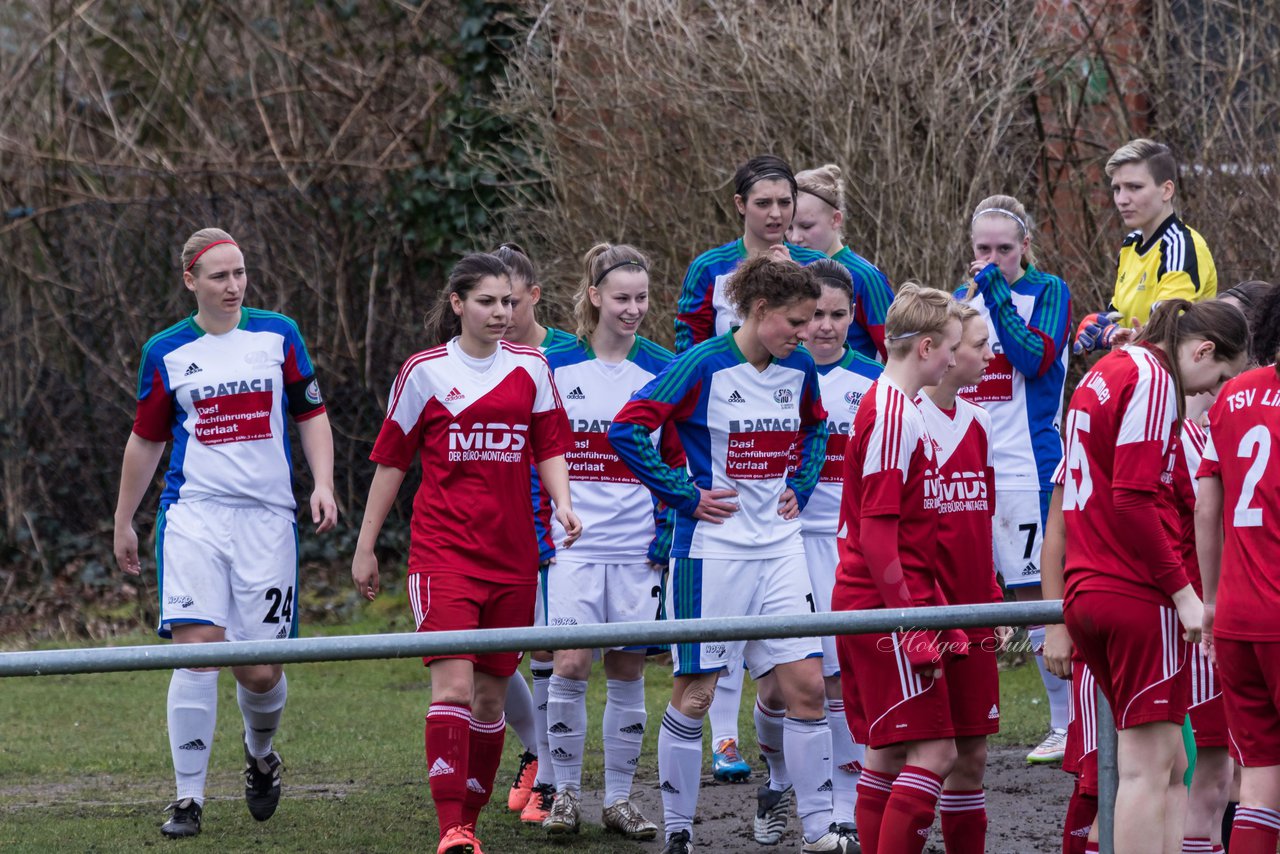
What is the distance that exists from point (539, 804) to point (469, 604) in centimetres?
135

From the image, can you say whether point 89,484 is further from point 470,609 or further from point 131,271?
point 470,609

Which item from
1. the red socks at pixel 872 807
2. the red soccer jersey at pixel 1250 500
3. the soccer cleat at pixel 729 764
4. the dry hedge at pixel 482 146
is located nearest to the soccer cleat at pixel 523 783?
the soccer cleat at pixel 729 764

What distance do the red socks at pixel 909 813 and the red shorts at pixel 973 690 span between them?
259 millimetres

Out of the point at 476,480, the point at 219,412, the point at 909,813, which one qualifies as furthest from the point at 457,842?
the point at 219,412

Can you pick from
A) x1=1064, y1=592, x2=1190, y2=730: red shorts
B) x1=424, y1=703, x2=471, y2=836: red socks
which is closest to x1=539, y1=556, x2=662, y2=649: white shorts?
x1=424, y1=703, x2=471, y2=836: red socks

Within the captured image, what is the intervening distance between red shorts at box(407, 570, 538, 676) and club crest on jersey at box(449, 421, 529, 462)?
422 millimetres

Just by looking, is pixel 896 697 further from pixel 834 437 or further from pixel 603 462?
pixel 603 462

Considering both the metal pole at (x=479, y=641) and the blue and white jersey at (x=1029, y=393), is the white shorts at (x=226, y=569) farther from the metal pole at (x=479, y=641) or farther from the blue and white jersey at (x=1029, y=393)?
the blue and white jersey at (x=1029, y=393)

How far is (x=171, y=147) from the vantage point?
14.7 meters

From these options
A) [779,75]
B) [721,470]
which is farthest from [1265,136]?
[721,470]

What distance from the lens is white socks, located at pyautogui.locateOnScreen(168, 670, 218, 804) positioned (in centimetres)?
662

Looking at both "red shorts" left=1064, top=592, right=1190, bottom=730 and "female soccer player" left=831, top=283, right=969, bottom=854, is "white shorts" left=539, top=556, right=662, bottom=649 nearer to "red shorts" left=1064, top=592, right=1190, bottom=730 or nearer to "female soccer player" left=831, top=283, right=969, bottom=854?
"female soccer player" left=831, top=283, right=969, bottom=854

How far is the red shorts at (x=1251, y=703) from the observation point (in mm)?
4590

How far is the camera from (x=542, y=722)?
24.0 feet
